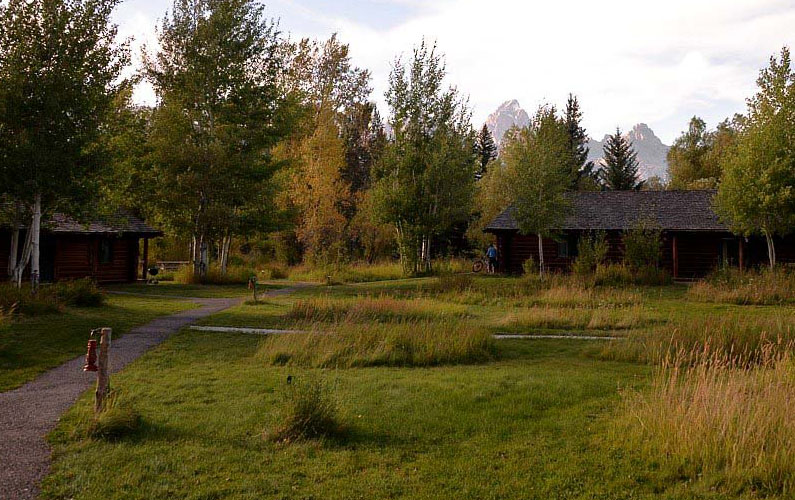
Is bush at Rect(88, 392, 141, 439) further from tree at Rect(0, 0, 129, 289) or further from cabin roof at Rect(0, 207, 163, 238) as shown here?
cabin roof at Rect(0, 207, 163, 238)

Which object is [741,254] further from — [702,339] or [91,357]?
[91,357]

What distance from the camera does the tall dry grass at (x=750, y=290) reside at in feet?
66.4

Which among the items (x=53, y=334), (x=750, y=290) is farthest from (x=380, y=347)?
(x=750, y=290)

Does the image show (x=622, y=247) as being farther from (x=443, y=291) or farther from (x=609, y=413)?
(x=609, y=413)

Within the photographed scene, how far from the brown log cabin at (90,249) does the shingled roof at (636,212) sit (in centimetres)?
1794

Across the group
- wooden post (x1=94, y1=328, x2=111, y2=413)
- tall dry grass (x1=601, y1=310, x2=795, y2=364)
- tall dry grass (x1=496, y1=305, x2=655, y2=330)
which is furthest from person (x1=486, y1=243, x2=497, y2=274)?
wooden post (x1=94, y1=328, x2=111, y2=413)

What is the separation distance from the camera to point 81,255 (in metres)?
28.4

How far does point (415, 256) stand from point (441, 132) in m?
7.13

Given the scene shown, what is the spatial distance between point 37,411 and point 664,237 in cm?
3108

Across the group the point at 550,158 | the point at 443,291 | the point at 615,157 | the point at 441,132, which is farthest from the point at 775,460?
the point at 615,157

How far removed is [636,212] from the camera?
1355 inches

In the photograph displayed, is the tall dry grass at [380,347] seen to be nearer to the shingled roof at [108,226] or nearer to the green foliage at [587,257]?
the shingled roof at [108,226]

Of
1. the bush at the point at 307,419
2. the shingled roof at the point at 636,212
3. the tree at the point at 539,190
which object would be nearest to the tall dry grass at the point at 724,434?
the bush at the point at 307,419

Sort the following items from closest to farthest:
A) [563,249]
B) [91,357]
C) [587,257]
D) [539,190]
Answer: [91,357]
[587,257]
[539,190]
[563,249]
